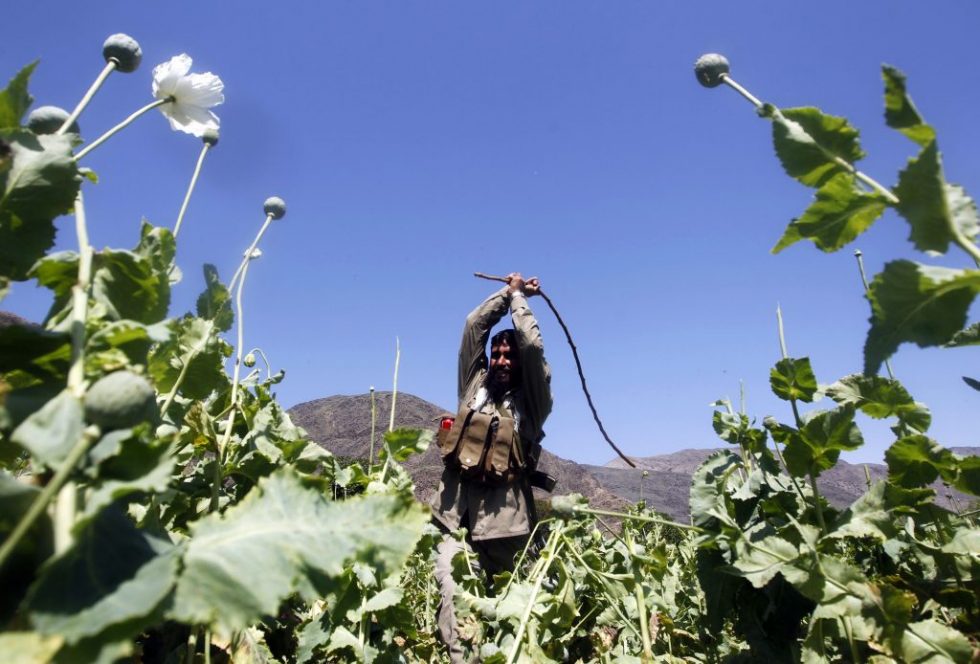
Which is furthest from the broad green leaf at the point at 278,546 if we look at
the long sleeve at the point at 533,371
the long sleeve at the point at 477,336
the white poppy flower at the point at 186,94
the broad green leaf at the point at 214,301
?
the long sleeve at the point at 477,336

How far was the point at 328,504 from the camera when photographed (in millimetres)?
741

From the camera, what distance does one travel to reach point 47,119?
40.4 inches

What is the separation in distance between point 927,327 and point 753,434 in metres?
0.71

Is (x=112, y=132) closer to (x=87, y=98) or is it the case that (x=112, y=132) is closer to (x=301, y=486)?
(x=87, y=98)

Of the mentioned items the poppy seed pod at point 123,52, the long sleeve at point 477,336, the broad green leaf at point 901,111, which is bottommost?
the broad green leaf at point 901,111

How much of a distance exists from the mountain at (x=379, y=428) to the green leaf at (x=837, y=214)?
1625cm

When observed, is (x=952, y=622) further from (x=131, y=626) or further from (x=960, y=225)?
(x=131, y=626)

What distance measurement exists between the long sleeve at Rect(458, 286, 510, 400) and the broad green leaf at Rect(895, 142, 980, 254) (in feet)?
12.0

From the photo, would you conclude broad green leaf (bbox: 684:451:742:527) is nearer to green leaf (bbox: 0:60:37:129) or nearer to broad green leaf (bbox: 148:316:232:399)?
broad green leaf (bbox: 148:316:232:399)

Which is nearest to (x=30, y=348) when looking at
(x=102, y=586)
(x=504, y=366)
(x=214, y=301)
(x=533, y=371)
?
(x=102, y=586)

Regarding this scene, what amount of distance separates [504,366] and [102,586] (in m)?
3.75

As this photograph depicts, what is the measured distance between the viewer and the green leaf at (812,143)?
989 millimetres

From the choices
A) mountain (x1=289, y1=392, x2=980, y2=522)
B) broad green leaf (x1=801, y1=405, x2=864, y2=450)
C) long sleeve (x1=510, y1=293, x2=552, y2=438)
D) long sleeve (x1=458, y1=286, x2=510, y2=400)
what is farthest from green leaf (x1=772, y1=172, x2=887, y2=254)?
mountain (x1=289, y1=392, x2=980, y2=522)

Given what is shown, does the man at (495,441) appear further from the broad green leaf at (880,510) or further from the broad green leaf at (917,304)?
the broad green leaf at (917,304)
